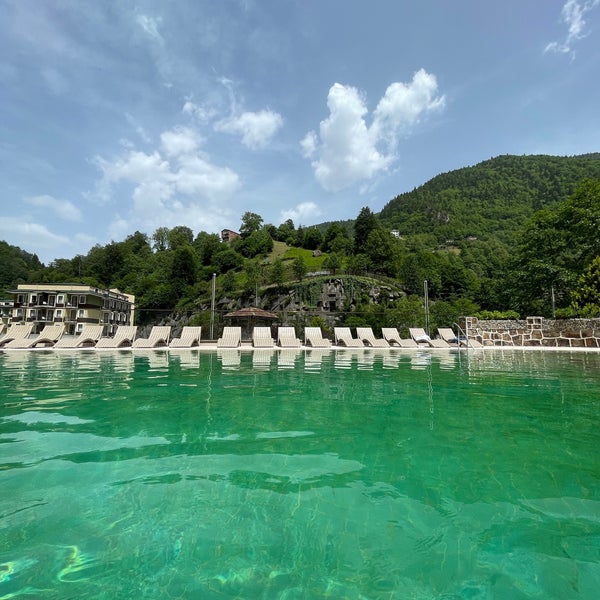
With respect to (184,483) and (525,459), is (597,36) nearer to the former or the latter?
(525,459)

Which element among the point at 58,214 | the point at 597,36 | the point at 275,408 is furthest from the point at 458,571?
the point at 58,214

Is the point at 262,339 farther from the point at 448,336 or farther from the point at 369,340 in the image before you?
the point at 448,336

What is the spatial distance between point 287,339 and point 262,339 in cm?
127

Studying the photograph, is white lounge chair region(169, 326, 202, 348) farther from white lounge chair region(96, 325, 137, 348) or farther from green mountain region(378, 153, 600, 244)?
green mountain region(378, 153, 600, 244)

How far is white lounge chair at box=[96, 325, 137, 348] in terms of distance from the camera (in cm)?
1708

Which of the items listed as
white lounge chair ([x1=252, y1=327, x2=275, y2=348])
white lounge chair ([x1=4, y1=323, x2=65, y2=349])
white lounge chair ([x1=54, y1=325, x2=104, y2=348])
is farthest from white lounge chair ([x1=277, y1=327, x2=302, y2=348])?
white lounge chair ([x1=4, y1=323, x2=65, y2=349])

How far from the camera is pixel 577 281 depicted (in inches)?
914

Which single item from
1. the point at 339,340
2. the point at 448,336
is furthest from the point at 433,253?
the point at 339,340

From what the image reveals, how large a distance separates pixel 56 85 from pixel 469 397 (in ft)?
60.3

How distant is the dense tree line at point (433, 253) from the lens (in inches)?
1024

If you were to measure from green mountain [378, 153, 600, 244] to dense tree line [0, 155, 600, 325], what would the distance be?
1.06 ft

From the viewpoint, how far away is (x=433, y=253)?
70125 millimetres

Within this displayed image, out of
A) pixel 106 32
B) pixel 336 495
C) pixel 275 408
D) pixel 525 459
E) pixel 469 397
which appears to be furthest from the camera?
pixel 106 32

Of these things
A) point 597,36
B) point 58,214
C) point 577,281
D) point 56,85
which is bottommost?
point 577,281
